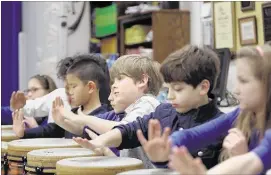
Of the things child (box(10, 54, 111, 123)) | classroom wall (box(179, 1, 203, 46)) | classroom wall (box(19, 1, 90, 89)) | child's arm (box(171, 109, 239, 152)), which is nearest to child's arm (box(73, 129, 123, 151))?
child's arm (box(171, 109, 239, 152))

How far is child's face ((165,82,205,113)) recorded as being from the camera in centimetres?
170

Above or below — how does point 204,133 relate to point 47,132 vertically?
above

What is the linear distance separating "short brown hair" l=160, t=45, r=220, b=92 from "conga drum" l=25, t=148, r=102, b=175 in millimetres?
481

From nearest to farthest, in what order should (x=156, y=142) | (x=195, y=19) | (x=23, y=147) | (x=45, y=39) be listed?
(x=156, y=142) < (x=23, y=147) < (x=195, y=19) < (x=45, y=39)

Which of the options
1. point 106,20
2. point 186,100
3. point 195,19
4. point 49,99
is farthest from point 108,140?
point 106,20

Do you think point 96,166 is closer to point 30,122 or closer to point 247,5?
point 30,122

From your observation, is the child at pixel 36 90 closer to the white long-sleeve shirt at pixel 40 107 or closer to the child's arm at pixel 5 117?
the child's arm at pixel 5 117

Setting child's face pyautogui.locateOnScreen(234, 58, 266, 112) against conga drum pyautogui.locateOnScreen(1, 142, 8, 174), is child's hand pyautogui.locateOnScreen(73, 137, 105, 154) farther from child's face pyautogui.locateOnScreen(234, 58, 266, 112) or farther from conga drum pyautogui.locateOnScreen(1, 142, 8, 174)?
conga drum pyautogui.locateOnScreen(1, 142, 8, 174)

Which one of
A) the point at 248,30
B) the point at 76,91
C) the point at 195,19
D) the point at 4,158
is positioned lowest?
the point at 4,158

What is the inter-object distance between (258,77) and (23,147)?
130 centimetres

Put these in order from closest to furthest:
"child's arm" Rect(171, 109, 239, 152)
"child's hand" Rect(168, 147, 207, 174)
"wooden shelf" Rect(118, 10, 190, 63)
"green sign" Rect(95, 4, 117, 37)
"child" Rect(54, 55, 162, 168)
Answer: "child's hand" Rect(168, 147, 207, 174)
"child's arm" Rect(171, 109, 239, 152)
"child" Rect(54, 55, 162, 168)
"wooden shelf" Rect(118, 10, 190, 63)
"green sign" Rect(95, 4, 117, 37)

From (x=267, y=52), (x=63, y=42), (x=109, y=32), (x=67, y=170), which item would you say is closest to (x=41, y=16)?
(x=63, y=42)

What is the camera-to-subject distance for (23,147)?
2.30 metres

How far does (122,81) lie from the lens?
207 cm
